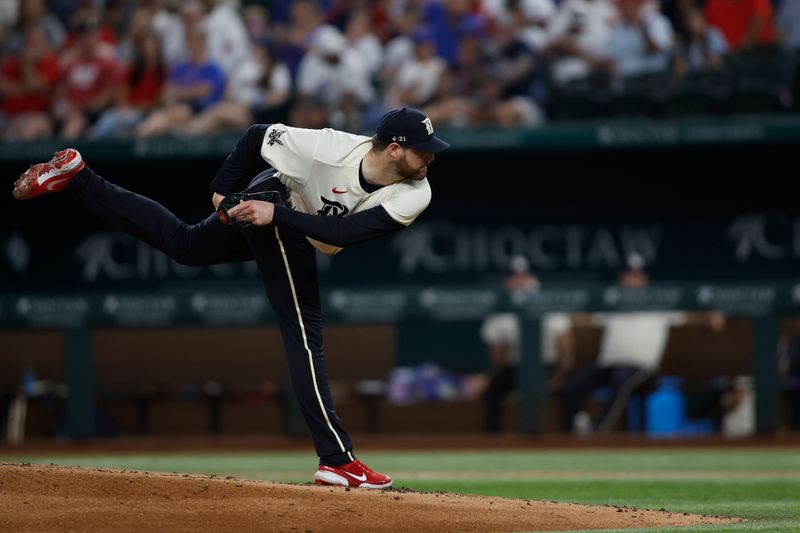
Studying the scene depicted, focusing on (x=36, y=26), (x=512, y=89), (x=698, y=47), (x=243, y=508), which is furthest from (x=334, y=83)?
(x=243, y=508)

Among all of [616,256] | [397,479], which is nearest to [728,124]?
[616,256]

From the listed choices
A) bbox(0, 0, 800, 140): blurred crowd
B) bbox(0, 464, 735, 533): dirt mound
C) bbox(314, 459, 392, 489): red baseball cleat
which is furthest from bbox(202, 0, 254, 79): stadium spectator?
bbox(0, 464, 735, 533): dirt mound

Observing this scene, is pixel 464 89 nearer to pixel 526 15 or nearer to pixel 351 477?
pixel 526 15

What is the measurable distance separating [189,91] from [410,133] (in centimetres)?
804

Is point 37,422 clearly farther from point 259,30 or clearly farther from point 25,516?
point 25,516

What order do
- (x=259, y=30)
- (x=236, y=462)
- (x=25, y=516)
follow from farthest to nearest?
1. (x=259, y=30)
2. (x=236, y=462)
3. (x=25, y=516)

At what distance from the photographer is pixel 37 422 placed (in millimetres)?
11938

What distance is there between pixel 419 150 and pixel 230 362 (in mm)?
6883

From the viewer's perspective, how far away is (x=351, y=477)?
5672 millimetres

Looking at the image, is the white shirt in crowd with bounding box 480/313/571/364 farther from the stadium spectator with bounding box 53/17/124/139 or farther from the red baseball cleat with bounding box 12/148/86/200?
the red baseball cleat with bounding box 12/148/86/200

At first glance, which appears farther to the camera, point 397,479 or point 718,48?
point 718,48

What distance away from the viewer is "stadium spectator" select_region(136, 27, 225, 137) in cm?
1292

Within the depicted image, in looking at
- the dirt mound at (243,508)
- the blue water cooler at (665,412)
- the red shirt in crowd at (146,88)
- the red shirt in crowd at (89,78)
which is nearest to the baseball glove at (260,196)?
the dirt mound at (243,508)

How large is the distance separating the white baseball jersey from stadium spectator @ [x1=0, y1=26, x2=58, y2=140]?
7.97 m
